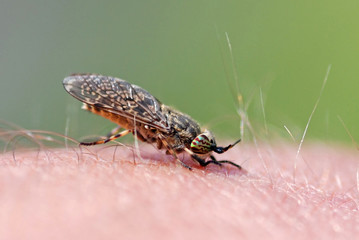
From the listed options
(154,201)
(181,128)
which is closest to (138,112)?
(181,128)

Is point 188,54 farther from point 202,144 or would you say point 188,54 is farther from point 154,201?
point 154,201

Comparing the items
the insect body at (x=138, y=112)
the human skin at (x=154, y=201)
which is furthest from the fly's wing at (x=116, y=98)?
the human skin at (x=154, y=201)

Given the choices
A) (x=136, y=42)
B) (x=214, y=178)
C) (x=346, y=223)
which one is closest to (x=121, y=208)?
(x=214, y=178)

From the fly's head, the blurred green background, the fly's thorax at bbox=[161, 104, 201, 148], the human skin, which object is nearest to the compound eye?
the fly's head

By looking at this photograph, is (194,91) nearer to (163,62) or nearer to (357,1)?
(163,62)

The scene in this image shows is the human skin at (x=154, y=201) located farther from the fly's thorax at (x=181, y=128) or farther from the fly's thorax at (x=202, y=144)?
the fly's thorax at (x=181, y=128)

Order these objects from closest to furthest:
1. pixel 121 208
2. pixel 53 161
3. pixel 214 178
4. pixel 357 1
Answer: pixel 121 208 → pixel 53 161 → pixel 214 178 → pixel 357 1
